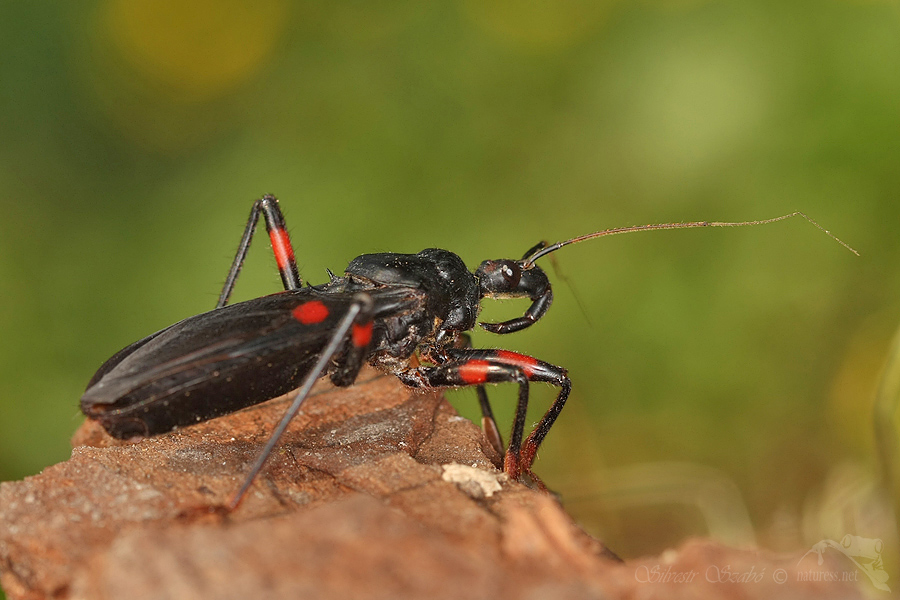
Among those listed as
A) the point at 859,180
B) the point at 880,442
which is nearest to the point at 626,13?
the point at 859,180

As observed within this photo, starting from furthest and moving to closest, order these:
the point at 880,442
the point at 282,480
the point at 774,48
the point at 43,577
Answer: the point at 774,48 → the point at 880,442 → the point at 282,480 → the point at 43,577

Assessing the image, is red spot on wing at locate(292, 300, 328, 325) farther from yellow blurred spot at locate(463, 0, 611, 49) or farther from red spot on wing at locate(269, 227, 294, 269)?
yellow blurred spot at locate(463, 0, 611, 49)

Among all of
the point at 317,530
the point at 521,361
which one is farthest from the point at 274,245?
the point at 317,530

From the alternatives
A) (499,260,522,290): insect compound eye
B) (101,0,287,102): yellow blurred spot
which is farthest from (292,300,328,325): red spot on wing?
(101,0,287,102): yellow blurred spot

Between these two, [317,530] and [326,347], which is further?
[326,347]

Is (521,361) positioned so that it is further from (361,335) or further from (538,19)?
(538,19)

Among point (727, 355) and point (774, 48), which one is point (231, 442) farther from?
point (774, 48)
